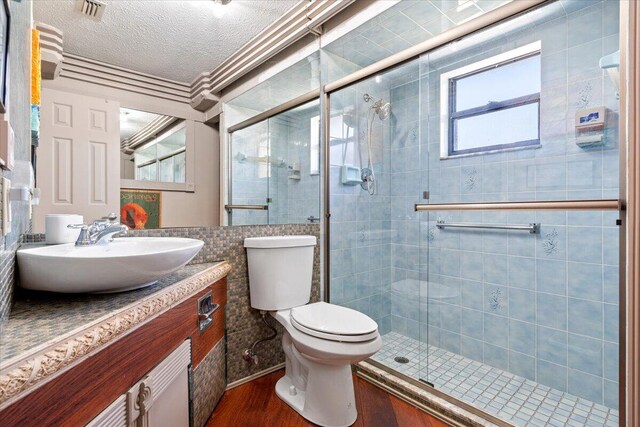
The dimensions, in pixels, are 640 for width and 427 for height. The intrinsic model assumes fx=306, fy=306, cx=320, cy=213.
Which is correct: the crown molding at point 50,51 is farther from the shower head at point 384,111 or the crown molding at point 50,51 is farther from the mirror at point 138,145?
the shower head at point 384,111

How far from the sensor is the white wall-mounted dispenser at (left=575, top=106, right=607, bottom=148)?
1.66m

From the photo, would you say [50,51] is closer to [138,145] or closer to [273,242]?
[138,145]

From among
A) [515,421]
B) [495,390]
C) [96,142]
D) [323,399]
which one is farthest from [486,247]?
[96,142]

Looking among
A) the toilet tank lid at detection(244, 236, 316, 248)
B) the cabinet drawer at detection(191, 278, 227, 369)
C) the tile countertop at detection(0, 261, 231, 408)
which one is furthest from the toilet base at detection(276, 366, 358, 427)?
the tile countertop at detection(0, 261, 231, 408)

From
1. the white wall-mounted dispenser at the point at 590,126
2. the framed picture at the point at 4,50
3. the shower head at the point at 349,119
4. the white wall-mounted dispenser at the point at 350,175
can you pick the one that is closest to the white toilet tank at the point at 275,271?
the white wall-mounted dispenser at the point at 350,175

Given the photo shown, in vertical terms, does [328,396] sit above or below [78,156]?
below

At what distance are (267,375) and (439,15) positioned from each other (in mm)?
2390

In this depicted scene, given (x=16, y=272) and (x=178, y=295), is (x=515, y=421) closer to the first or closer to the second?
(x=178, y=295)

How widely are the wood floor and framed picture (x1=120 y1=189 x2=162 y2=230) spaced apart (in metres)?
0.97

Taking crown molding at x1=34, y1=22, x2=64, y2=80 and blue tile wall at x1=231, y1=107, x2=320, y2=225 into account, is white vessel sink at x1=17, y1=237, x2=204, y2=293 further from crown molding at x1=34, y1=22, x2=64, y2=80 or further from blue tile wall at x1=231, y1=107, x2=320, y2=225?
blue tile wall at x1=231, y1=107, x2=320, y2=225

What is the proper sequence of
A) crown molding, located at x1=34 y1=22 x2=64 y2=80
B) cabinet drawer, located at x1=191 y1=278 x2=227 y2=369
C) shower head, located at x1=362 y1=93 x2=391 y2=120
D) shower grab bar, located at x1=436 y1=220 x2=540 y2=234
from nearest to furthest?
1. crown molding, located at x1=34 y1=22 x2=64 y2=80
2. cabinet drawer, located at x1=191 y1=278 x2=227 y2=369
3. shower grab bar, located at x1=436 y1=220 x2=540 y2=234
4. shower head, located at x1=362 y1=93 x2=391 y2=120

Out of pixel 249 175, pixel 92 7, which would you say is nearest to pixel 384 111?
pixel 249 175

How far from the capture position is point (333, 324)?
1.43 metres

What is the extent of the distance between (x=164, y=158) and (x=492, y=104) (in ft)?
7.11
